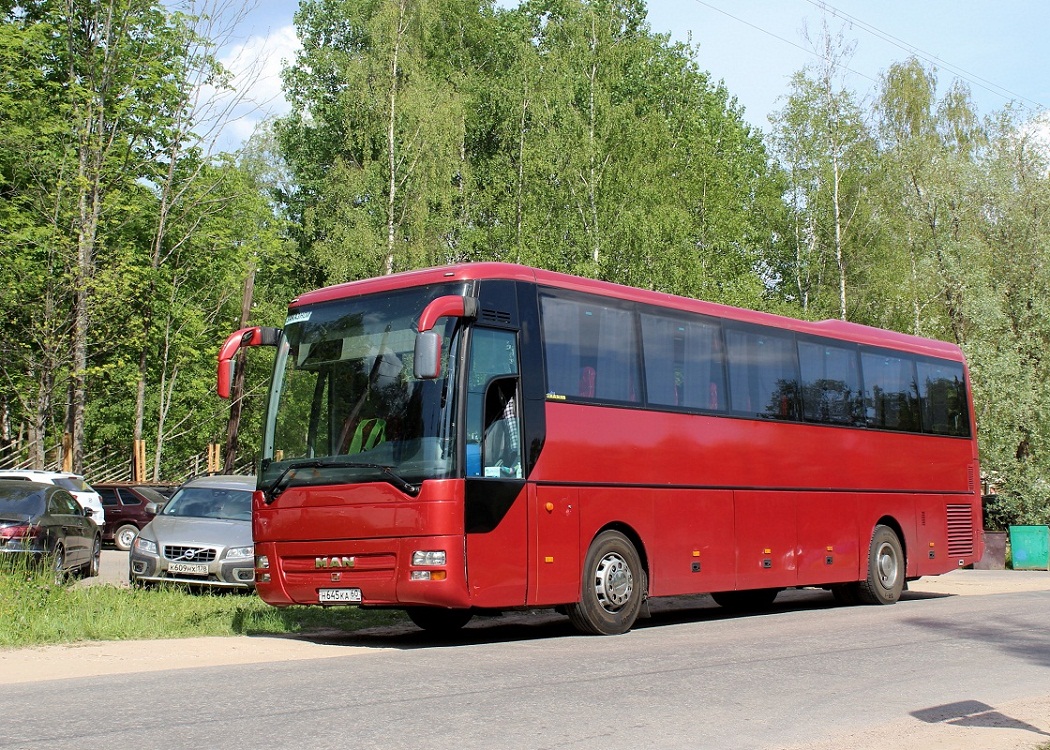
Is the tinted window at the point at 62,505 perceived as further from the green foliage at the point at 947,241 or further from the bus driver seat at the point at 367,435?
the green foliage at the point at 947,241

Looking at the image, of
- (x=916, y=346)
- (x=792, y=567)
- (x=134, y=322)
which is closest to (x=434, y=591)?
(x=792, y=567)

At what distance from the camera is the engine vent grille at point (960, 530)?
69.7 feet

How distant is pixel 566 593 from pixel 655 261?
95.2 ft

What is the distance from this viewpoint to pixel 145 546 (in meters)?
17.9

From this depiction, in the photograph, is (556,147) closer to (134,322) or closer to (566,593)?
(134,322)

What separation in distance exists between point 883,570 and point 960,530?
281 centimetres

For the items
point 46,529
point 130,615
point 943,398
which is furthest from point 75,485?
point 943,398

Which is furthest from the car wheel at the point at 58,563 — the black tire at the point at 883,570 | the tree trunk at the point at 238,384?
the tree trunk at the point at 238,384

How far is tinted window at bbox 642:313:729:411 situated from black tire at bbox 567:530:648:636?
183cm

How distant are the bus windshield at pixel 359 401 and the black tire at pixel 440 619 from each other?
2524mm

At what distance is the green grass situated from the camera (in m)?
12.7

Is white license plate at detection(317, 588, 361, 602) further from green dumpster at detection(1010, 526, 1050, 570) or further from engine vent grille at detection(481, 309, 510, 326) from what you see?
green dumpster at detection(1010, 526, 1050, 570)

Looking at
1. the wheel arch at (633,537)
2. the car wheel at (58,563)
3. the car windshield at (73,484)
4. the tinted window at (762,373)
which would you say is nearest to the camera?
the wheel arch at (633,537)

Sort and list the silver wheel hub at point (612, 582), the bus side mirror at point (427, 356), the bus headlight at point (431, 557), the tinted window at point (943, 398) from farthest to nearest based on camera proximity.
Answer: the tinted window at point (943, 398) → the silver wheel hub at point (612, 582) → the bus headlight at point (431, 557) → the bus side mirror at point (427, 356)
